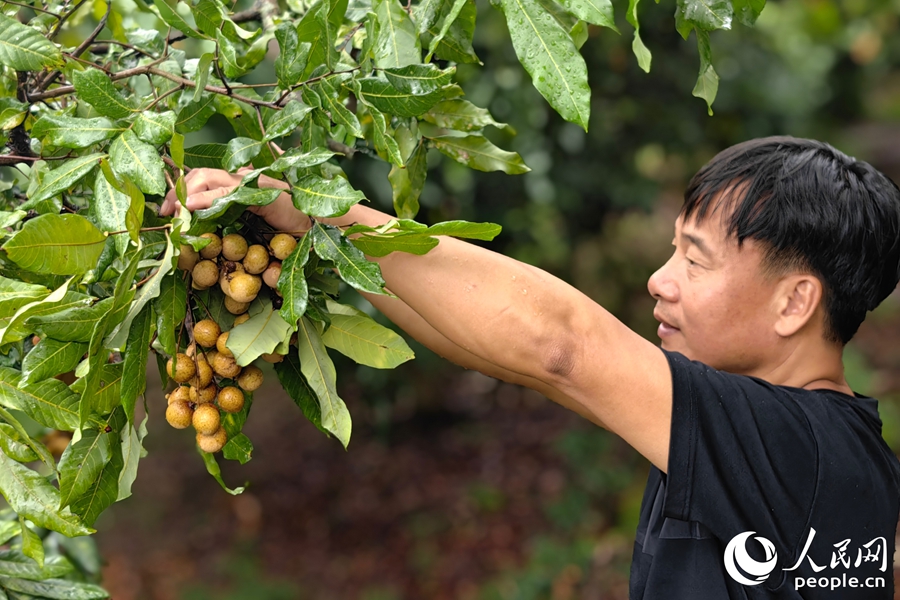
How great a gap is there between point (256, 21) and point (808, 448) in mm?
1251

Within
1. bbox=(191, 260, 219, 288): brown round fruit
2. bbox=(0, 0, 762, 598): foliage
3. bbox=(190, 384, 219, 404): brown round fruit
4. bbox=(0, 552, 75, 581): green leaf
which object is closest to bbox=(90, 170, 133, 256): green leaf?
bbox=(0, 0, 762, 598): foliage

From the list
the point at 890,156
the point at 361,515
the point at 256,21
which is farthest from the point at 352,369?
the point at 890,156

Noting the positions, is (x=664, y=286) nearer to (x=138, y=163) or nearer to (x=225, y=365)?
(x=225, y=365)

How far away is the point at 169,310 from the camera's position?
978mm

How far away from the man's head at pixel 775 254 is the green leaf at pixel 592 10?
508 millimetres

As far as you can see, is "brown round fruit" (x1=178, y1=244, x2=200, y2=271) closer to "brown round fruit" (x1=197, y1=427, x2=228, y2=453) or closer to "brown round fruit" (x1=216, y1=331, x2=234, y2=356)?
"brown round fruit" (x1=216, y1=331, x2=234, y2=356)

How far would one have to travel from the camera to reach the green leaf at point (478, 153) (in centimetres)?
131

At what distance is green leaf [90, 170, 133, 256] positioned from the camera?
941mm

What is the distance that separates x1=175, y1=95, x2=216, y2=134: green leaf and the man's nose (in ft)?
2.49

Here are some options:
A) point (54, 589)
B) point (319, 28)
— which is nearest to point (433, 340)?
point (319, 28)

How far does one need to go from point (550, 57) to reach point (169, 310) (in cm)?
54

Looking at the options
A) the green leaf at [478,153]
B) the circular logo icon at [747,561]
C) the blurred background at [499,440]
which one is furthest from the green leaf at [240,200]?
the blurred background at [499,440]

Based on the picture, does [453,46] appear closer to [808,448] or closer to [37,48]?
[37,48]

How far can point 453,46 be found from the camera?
1169mm
